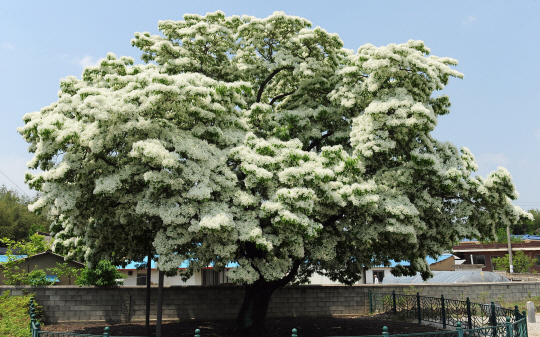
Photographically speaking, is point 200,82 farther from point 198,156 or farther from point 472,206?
point 472,206

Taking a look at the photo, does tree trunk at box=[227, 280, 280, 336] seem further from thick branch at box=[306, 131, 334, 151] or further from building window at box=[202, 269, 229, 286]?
building window at box=[202, 269, 229, 286]

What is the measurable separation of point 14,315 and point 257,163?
11.1 m

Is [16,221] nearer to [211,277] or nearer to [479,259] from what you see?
[211,277]

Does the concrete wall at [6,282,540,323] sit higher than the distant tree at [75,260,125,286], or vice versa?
the distant tree at [75,260,125,286]

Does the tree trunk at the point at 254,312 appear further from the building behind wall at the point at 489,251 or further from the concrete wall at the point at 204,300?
the building behind wall at the point at 489,251

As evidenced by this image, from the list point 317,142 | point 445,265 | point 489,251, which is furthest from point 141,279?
point 489,251

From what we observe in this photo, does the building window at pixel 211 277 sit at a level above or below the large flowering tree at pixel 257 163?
below

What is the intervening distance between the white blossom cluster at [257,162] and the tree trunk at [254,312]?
1285 mm

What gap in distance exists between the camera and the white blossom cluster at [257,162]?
1139 centimetres

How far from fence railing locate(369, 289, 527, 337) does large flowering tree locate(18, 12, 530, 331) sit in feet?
9.16

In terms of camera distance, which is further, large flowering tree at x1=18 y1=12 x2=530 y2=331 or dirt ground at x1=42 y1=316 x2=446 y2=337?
dirt ground at x1=42 y1=316 x2=446 y2=337

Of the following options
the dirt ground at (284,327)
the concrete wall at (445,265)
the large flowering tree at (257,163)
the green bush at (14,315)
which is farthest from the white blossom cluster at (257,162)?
the concrete wall at (445,265)

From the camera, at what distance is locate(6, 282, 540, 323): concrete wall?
18703 mm

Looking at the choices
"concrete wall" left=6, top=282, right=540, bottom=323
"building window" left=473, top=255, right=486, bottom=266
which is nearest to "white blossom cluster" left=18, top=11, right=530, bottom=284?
"concrete wall" left=6, top=282, right=540, bottom=323
